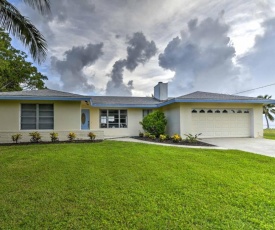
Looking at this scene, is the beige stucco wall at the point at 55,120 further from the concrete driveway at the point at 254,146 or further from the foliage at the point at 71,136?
the concrete driveway at the point at 254,146

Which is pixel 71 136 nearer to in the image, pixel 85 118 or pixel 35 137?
pixel 35 137

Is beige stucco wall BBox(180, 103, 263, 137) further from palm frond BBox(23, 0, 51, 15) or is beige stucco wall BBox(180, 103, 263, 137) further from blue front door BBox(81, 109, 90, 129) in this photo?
palm frond BBox(23, 0, 51, 15)

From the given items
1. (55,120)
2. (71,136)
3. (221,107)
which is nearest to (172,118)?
(221,107)

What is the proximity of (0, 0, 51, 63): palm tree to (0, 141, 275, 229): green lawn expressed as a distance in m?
4.89

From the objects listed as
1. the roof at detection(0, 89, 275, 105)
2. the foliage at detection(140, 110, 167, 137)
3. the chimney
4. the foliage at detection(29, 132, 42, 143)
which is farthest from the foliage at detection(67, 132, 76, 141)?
the chimney

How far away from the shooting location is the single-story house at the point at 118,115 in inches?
454

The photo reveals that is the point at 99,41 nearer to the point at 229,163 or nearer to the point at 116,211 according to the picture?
the point at 229,163

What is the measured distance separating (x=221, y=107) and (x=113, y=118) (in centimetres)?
870

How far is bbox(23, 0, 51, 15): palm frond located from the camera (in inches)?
288

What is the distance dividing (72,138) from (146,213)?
937 centimetres

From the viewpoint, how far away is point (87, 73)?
18484 millimetres

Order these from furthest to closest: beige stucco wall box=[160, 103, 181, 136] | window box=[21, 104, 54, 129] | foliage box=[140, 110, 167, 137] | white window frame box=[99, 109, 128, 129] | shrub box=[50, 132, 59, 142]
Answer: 1. white window frame box=[99, 109, 128, 129]
2. foliage box=[140, 110, 167, 137]
3. beige stucco wall box=[160, 103, 181, 136]
4. window box=[21, 104, 54, 129]
5. shrub box=[50, 132, 59, 142]

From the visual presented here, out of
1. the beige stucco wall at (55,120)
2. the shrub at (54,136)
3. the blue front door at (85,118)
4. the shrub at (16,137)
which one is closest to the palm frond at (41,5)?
the beige stucco wall at (55,120)

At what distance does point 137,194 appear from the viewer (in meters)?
4.00
